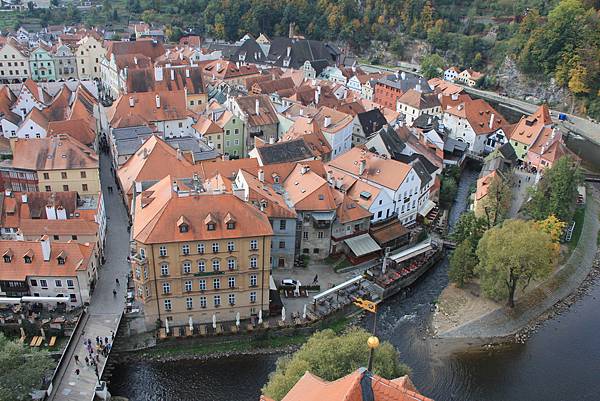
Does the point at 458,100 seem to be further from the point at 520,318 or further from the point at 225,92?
the point at 520,318

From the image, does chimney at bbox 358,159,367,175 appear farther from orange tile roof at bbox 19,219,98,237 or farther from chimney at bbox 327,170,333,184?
orange tile roof at bbox 19,219,98,237

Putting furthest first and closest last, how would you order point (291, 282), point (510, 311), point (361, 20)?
1. point (361, 20)
2. point (291, 282)
3. point (510, 311)

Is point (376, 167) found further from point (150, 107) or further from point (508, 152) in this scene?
point (150, 107)

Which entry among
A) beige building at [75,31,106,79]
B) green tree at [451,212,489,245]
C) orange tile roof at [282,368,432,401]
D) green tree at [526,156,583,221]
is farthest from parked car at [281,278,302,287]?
beige building at [75,31,106,79]

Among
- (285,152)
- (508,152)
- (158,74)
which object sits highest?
(158,74)

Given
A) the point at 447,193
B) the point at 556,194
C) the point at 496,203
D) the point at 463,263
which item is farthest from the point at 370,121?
the point at 463,263
